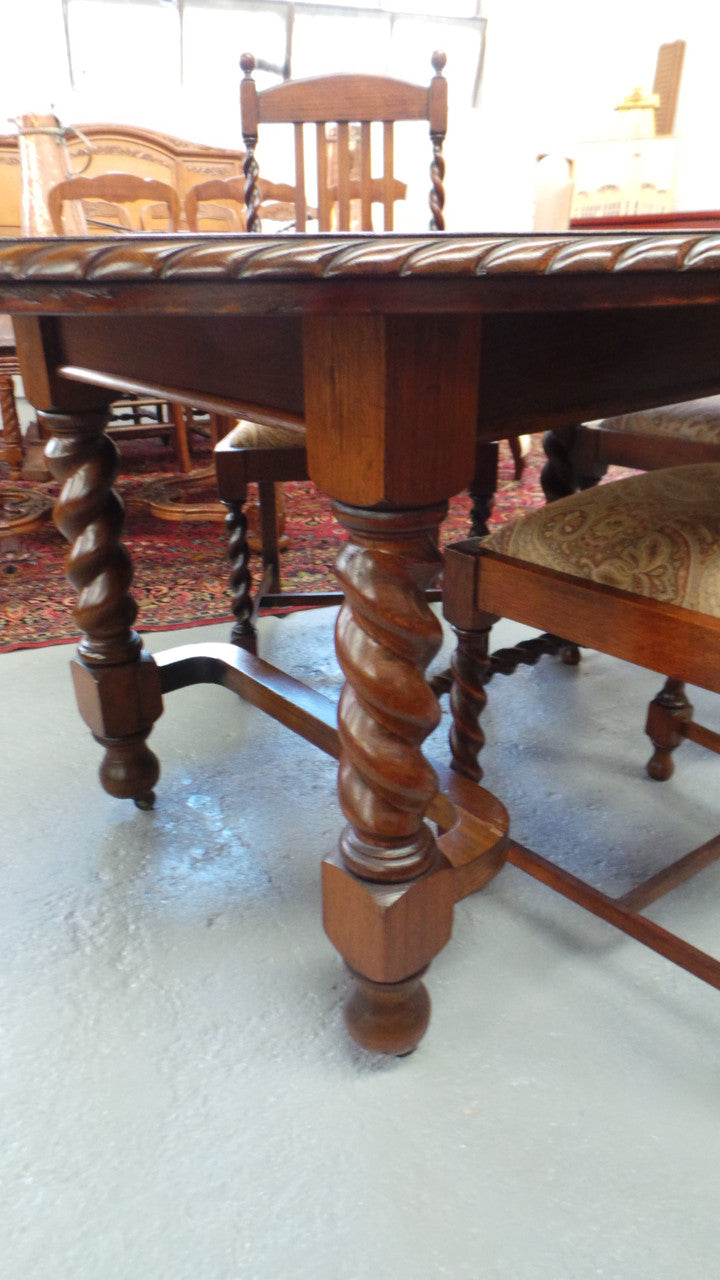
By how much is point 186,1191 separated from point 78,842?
2.05ft

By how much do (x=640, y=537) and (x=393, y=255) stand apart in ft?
1.50

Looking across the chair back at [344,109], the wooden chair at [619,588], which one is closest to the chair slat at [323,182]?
the chair back at [344,109]

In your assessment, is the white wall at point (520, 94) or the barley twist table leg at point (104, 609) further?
the white wall at point (520, 94)

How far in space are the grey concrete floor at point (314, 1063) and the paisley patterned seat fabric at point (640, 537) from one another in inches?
20.5

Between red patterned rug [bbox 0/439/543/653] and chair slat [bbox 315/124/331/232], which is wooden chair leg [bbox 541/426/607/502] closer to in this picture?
chair slat [bbox 315/124/331/232]

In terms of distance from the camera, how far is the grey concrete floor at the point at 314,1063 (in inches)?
29.5

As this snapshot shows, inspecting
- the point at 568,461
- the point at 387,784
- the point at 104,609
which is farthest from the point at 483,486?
the point at 387,784

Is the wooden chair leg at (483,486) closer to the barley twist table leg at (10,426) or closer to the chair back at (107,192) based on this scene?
the chair back at (107,192)

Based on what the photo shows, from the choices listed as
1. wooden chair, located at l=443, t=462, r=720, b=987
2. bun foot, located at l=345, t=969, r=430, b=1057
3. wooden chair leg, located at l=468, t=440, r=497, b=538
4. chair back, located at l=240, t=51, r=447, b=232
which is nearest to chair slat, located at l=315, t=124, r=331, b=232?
chair back, located at l=240, t=51, r=447, b=232

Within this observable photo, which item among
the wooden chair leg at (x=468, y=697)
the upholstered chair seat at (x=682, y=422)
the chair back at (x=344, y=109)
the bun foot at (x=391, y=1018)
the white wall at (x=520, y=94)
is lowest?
the bun foot at (x=391, y=1018)

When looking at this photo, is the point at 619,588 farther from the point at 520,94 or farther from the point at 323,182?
the point at 520,94

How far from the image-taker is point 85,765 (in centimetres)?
154

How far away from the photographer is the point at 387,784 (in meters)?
0.78

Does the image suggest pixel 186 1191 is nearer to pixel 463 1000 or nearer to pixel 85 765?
pixel 463 1000
